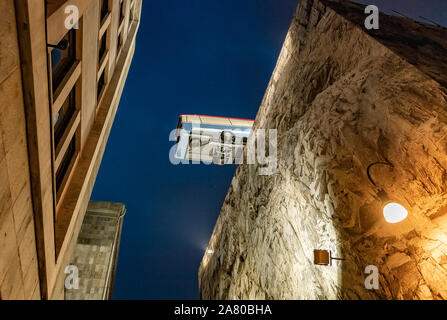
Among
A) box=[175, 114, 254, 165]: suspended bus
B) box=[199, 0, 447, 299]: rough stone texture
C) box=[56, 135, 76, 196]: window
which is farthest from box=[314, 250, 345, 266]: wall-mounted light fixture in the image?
box=[175, 114, 254, 165]: suspended bus

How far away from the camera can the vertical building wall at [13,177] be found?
350cm

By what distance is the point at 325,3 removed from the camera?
7.14 meters

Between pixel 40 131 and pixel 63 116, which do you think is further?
pixel 63 116

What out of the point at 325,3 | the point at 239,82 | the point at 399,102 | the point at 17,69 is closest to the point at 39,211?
the point at 17,69

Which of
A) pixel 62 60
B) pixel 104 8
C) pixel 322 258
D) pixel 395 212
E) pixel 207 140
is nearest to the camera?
pixel 395 212

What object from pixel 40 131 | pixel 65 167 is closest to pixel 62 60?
pixel 40 131

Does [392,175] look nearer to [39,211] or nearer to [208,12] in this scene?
[39,211]

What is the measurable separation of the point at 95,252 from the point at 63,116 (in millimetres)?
11091

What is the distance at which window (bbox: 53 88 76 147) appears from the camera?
22.5 feet

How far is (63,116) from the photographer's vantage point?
727 centimetres

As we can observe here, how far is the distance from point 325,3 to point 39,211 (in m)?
8.85

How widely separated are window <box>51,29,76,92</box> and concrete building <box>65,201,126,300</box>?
11.5 m

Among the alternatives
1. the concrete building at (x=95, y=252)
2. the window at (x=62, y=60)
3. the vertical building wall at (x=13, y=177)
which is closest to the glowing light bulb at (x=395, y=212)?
the vertical building wall at (x=13, y=177)

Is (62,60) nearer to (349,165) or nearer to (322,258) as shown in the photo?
(349,165)
